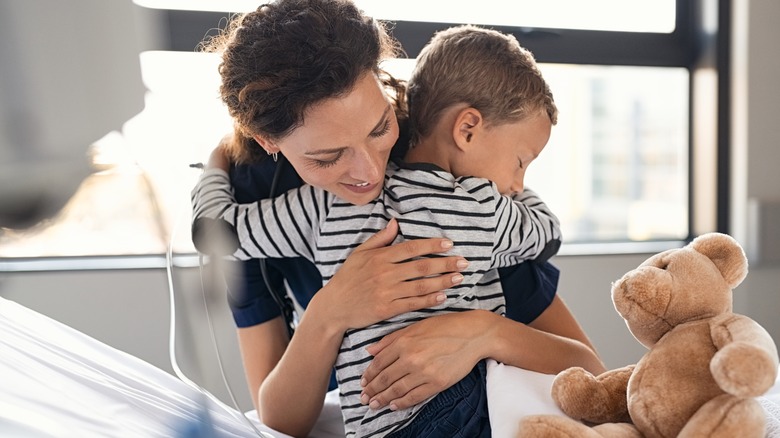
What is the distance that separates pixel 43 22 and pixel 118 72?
58mm

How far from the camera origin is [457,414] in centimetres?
98

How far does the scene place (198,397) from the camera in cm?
85

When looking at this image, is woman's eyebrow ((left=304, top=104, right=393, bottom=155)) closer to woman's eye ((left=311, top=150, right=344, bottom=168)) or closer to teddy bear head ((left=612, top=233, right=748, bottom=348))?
woman's eye ((left=311, top=150, right=344, bottom=168))

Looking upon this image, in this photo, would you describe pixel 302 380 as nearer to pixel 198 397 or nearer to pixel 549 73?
pixel 198 397

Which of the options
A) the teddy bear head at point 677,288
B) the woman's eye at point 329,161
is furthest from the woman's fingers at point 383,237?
the teddy bear head at point 677,288


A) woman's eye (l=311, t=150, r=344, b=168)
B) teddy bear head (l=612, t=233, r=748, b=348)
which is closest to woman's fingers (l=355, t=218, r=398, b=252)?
woman's eye (l=311, t=150, r=344, b=168)

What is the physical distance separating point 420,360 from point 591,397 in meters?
0.24

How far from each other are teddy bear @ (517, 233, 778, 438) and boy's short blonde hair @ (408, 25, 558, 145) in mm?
424

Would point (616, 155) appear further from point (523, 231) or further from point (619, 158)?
point (523, 231)

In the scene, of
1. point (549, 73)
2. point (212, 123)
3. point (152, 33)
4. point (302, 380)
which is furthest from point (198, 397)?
point (549, 73)

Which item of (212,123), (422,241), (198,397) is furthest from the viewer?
(212,123)

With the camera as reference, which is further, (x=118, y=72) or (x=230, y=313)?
(x=230, y=313)

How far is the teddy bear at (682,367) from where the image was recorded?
634mm

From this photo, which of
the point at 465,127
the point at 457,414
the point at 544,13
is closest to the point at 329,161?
the point at 465,127
